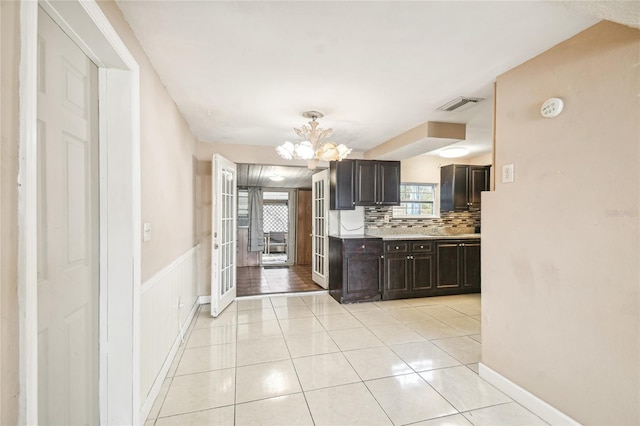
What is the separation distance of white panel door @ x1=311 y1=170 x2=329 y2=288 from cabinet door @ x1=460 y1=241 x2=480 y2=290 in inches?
84.9

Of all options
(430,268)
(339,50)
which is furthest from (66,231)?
(430,268)

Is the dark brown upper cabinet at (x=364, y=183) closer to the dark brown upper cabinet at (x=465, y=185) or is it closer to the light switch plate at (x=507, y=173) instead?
the dark brown upper cabinet at (x=465, y=185)

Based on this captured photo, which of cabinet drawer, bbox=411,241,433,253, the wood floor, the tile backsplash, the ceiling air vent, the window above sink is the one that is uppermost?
the ceiling air vent

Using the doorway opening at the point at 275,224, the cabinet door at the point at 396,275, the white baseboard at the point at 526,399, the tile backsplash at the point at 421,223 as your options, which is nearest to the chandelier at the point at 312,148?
the cabinet door at the point at 396,275

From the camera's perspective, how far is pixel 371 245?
418cm

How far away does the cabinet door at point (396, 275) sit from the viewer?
13.9ft

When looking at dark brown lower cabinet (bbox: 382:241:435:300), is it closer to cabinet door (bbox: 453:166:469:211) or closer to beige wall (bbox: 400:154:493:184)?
cabinet door (bbox: 453:166:469:211)

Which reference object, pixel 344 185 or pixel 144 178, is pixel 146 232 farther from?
pixel 344 185

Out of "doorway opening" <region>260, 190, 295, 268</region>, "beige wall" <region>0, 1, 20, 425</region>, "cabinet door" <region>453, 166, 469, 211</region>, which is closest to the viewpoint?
"beige wall" <region>0, 1, 20, 425</region>

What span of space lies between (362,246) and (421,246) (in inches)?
37.1

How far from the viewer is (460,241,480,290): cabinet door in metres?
4.52

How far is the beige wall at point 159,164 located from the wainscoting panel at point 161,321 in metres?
0.12

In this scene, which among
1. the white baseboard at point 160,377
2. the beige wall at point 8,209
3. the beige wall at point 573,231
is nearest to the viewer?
the beige wall at point 8,209

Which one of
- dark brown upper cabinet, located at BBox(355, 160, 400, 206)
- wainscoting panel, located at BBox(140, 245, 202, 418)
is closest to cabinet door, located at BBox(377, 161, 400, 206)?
dark brown upper cabinet, located at BBox(355, 160, 400, 206)
